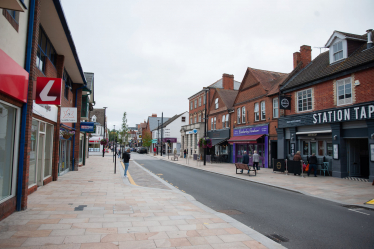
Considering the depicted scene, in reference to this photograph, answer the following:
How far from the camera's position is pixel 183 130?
45188 millimetres

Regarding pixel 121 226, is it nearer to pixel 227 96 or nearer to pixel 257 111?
pixel 257 111

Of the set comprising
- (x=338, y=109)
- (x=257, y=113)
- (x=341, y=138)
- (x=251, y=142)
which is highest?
(x=257, y=113)

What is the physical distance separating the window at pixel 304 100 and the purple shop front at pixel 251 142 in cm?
433

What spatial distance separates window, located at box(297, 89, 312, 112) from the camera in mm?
18839

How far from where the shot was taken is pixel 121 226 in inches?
221

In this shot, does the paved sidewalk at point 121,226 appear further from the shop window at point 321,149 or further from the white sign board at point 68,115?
the shop window at point 321,149

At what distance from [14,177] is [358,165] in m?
17.6

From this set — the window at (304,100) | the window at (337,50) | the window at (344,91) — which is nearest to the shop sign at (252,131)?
the window at (304,100)

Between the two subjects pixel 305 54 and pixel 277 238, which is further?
pixel 305 54

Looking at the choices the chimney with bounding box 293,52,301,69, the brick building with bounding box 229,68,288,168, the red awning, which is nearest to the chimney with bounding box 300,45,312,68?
the chimney with bounding box 293,52,301,69

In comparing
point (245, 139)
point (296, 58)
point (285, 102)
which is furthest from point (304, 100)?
point (245, 139)

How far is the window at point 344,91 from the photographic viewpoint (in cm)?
1557

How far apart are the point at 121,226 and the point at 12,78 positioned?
13.1 ft

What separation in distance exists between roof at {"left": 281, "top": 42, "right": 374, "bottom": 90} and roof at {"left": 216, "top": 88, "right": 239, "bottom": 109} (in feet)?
38.5
